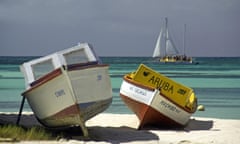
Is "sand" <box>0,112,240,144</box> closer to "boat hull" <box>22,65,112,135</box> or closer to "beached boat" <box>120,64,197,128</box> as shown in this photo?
"beached boat" <box>120,64,197,128</box>

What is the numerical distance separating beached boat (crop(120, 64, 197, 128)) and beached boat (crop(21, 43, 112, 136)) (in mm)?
1696

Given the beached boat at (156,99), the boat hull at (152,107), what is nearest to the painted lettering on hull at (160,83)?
the beached boat at (156,99)

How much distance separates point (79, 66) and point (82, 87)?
52 centimetres

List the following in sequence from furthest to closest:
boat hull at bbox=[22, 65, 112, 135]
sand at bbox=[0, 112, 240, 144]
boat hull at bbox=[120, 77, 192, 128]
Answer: boat hull at bbox=[120, 77, 192, 128] → sand at bbox=[0, 112, 240, 144] → boat hull at bbox=[22, 65, 112, 135]

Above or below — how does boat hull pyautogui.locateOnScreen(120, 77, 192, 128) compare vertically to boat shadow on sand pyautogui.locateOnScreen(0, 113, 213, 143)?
above

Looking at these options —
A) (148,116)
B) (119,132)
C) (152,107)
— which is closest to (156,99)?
(152,107)

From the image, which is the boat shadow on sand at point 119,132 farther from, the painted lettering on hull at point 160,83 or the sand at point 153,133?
the painted lettering on hull at point 160,83

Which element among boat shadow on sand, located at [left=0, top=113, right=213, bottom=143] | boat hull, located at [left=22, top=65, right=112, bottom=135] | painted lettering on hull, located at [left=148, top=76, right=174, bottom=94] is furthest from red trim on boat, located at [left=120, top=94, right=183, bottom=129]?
boat hull, located at [left=22, top=65, right=112, bottom=135]

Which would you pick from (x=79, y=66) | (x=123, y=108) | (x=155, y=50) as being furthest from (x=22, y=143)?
(x=155, y=50)

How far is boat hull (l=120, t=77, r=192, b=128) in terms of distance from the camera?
14203 millimetres

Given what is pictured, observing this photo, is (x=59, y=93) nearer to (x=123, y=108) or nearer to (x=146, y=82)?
(x=146, y=82)

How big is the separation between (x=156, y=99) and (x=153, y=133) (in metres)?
1.01

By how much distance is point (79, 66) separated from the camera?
40.2 ft

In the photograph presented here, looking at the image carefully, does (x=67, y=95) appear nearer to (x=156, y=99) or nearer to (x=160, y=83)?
(x=156, y=99)
